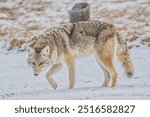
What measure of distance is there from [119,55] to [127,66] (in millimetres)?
326

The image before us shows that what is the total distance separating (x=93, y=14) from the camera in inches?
929

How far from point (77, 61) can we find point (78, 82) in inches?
110

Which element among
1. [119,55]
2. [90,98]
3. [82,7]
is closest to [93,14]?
[82,7]

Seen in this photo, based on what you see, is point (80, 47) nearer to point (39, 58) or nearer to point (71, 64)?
point (71, 64)

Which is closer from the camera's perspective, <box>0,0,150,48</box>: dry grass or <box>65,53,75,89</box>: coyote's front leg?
<box>65,53,75,89</box>: coyote's front leg

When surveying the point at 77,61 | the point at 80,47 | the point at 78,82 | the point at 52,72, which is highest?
the point at 80,47

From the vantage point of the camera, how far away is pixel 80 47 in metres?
11.5

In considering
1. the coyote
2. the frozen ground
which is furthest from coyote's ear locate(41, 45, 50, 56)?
the frozen ground

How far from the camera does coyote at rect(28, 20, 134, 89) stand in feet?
36.2

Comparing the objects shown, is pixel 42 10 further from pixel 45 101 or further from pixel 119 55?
pixel 45 101

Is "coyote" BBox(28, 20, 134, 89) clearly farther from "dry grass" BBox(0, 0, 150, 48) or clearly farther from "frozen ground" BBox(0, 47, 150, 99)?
"dry grass" BBox(0, 0, 150, 48)

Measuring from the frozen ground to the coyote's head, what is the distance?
521mm

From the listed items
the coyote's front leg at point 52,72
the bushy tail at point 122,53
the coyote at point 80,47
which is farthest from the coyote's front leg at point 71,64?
the bushy tail at point 122,53

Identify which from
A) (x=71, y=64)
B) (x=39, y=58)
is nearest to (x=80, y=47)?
(x=71, y=64)
